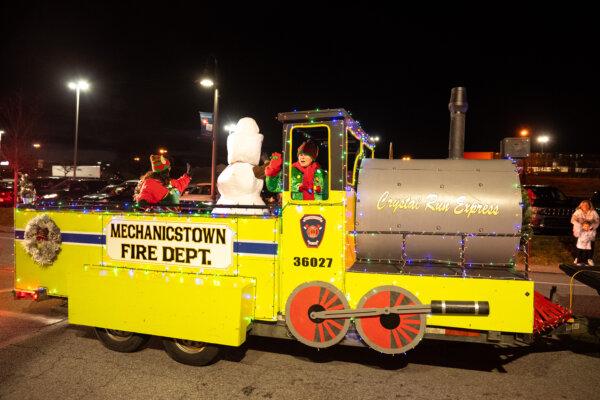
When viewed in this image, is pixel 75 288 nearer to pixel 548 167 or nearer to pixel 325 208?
pixel 325 208

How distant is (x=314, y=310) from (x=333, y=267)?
493 millimetres

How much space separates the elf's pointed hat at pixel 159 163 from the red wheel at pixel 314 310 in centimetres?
310

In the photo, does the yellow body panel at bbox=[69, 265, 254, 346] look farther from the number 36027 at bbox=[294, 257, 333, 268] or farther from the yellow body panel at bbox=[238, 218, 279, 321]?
the number 36027 at bbox=[294, 257, 333, 268]

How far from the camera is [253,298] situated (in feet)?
15.3

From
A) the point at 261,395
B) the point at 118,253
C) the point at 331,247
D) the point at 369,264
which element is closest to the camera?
the point at 261,395

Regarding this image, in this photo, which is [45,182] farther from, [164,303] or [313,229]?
[313,229]

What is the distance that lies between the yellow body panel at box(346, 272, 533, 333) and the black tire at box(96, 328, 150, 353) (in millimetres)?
2877

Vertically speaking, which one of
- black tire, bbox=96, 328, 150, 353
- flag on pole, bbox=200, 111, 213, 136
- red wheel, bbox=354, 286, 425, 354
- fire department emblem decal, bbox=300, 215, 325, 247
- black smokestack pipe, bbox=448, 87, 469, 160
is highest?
flag on pole, bbox=200, 111, 213, 136

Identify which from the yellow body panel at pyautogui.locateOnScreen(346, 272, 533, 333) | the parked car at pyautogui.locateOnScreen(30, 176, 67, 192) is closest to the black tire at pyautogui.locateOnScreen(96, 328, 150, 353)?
the yellow body panel at pyautogui.locateOnScreen(346, 272, 533, 333)

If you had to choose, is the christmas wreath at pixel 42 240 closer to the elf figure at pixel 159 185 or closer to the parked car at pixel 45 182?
the elf figure at pixel 159 185

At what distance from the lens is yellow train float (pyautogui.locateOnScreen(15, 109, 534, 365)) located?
14.1 feet

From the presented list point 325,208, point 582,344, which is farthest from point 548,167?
point 325,208

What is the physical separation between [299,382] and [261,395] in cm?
47

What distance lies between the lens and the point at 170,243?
5.07 metres
